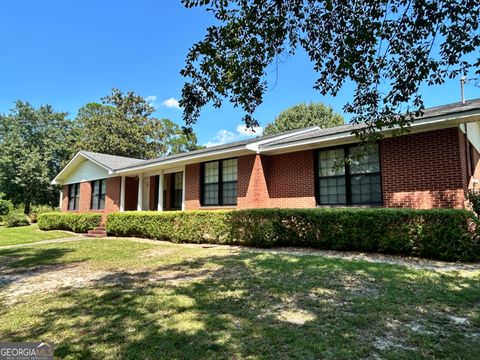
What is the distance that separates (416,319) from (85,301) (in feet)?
15.0

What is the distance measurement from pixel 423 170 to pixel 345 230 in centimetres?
293

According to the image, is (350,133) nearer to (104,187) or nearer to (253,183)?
(253,183)

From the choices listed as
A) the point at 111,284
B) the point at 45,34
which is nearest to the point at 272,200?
the point at 111,284

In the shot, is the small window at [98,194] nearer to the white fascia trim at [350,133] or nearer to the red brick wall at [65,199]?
the red brick wall at [65,199]

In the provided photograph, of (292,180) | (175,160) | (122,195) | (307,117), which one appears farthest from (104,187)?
(307,117)

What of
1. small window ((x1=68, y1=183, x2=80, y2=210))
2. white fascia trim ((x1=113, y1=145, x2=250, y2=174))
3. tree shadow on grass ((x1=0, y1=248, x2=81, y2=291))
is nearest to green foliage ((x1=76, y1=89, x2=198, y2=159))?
small window ((x1=68, y1=183, x2=80, y2=210))

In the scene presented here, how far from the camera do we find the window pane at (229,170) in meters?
13.1

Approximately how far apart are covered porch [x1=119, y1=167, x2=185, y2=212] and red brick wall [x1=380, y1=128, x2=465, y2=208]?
32.8ft

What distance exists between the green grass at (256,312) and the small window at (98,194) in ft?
43.7

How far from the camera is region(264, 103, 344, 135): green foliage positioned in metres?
36.5

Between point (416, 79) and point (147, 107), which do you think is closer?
point (416, 79)

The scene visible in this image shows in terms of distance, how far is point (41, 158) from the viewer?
28891mm

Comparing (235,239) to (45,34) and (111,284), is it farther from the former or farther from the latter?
(45,34)

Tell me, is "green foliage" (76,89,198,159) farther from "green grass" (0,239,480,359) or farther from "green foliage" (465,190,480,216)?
"green foliage" (465,190,480,216)
